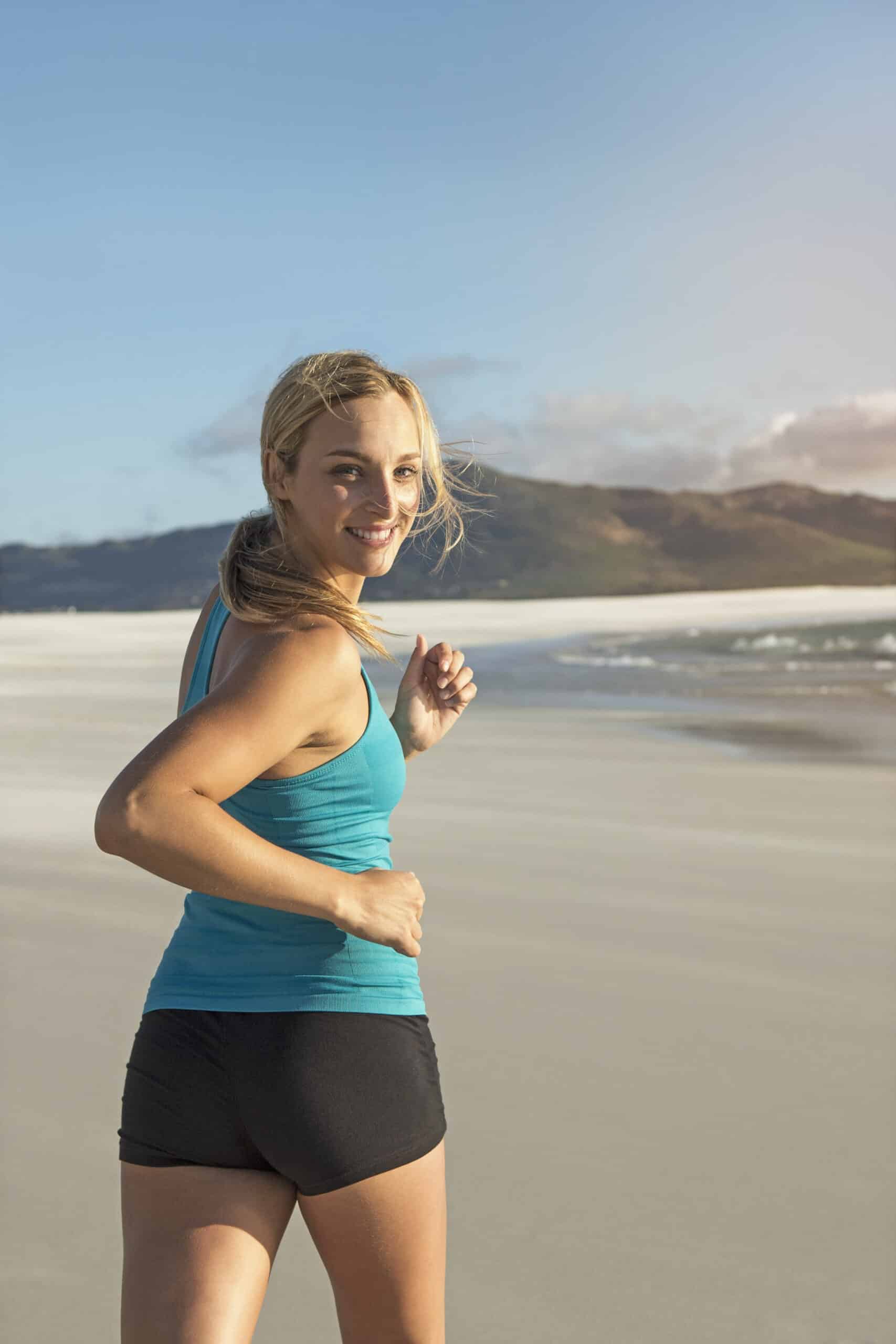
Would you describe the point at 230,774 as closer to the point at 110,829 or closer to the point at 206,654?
the point at 110,829

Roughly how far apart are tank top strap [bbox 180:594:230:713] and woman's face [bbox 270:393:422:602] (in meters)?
0.14

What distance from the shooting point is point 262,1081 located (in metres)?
1.59

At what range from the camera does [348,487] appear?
1.75 m

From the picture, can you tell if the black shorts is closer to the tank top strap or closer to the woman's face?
the tank top strap

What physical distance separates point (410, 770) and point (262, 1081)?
6.47 m

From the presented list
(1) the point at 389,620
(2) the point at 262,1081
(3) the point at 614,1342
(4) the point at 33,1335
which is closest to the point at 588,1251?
(3) the point at 614,1342

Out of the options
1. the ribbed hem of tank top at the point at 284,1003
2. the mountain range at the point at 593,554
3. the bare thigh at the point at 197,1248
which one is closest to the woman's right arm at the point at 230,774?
the ribbed hem of tank top at the point at 284,1003

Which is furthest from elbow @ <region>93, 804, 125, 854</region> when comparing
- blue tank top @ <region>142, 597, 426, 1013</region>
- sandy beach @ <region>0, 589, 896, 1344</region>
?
sandy beach @ <region>0, 589, 896, 1344</region>

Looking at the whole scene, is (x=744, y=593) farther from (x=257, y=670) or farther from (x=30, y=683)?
(x=257, y=670)

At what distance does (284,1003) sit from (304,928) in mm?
94

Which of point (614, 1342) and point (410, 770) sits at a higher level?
point (410, 770)

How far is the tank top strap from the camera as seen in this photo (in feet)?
5.55

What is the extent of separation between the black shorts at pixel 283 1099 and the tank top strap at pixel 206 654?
0.41 m

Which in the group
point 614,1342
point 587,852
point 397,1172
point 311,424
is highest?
point 311,424
